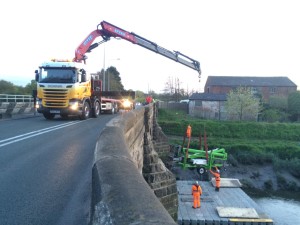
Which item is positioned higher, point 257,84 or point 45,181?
point 257,84

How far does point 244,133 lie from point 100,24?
2580 cm

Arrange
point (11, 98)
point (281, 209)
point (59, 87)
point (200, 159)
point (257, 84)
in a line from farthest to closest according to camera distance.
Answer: point (257, 84) < point (200, 159) < point (11, 98) < point (281, 209) < point (59, 87)

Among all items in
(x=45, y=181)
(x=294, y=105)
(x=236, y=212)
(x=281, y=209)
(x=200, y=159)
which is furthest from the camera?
(x=294, y=105)

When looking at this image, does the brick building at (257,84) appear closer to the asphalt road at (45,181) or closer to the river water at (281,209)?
the river water at (281,209)

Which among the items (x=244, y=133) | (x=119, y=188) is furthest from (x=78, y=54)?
(x=244, y=133)

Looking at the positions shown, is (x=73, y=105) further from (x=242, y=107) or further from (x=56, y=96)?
(x=242, y=107)

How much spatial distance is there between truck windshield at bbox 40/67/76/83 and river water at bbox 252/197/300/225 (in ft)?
45.9

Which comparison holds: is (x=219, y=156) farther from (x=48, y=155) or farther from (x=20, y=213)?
(x=20, y=213)

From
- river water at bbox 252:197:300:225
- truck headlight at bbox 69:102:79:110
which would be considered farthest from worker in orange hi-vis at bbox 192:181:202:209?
truck headlight at bbox 69:102:79:110

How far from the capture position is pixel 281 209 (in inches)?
933

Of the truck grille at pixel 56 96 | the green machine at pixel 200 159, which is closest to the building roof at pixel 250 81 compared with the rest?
the green machine at pixel 200 159

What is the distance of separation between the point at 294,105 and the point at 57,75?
47.6 m

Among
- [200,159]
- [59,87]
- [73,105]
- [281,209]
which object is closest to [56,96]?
[59,87]

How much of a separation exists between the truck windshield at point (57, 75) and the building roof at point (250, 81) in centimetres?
6520
